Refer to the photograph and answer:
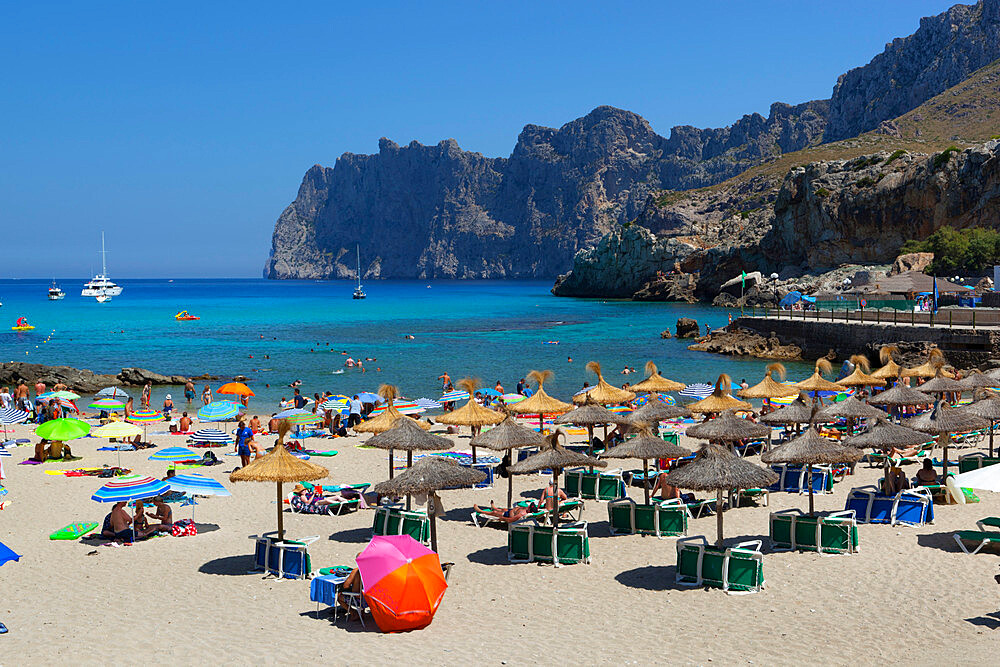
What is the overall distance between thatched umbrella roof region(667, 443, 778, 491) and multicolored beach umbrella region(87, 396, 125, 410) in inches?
777

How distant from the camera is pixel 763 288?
89.4 meters

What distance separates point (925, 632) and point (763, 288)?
276ft

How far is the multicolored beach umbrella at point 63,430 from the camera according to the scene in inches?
727

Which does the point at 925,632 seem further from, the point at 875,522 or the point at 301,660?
the point at 301,660

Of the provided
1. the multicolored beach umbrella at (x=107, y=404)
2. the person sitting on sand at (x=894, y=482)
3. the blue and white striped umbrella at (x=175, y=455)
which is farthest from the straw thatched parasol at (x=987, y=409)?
the multicolored beach umbrella at (x=107, y=404)

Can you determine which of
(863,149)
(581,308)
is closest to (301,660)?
(581,308)

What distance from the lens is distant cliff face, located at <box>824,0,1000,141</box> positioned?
475 ft

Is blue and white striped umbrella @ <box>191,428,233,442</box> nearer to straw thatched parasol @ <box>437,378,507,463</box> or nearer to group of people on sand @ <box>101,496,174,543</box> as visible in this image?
straw thatched parasol @ <box>437,378,507,463</box>

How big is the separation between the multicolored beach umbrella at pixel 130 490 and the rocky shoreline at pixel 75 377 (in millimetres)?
27400

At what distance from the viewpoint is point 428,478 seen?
11.6 metres

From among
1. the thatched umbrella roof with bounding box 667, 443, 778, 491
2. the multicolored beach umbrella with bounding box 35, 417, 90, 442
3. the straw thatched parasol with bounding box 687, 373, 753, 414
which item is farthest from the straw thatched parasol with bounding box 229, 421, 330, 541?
the straw thatched parasol with bounding box 687, 373, 753, 414

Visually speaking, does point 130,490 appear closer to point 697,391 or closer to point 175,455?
point 175,455

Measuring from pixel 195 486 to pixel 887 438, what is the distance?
1133 cm

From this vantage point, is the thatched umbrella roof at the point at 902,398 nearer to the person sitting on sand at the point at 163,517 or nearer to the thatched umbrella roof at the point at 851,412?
the thatched umbrella roof at the point at 851,412
